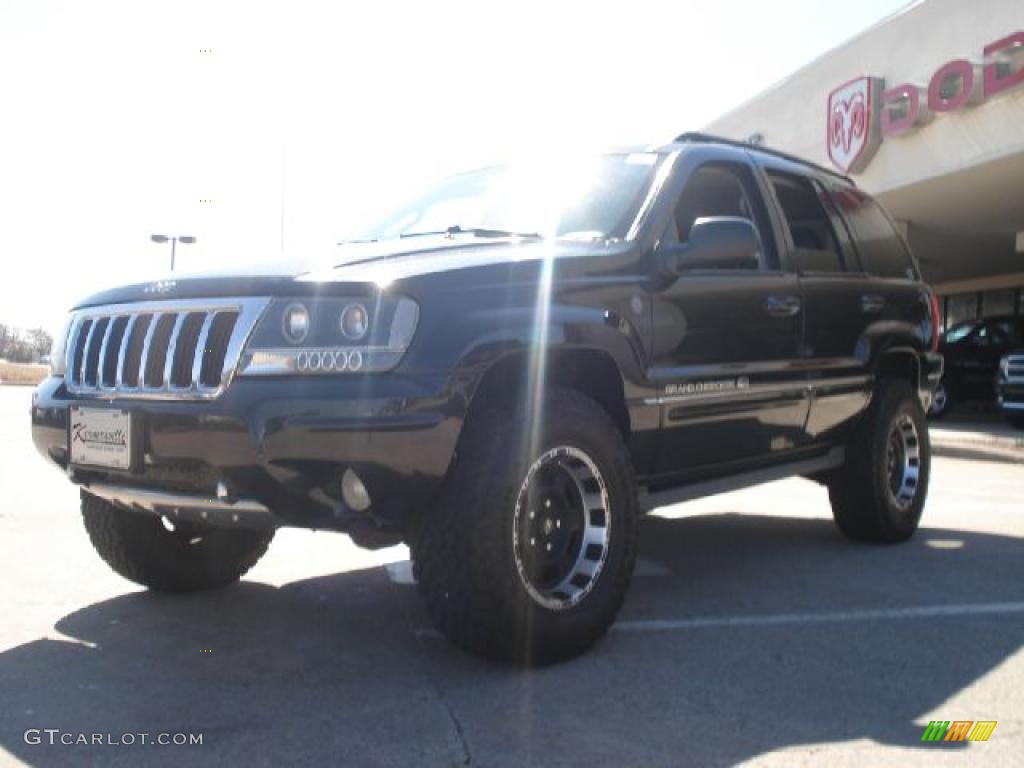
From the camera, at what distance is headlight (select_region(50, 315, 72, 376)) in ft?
11.8

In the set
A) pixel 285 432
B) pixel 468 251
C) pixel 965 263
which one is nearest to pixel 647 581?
pixel 468 251

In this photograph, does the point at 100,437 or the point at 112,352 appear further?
the point at 112,352

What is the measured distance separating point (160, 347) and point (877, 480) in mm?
3639

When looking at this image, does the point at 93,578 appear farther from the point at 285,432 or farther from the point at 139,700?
the point at 285,432

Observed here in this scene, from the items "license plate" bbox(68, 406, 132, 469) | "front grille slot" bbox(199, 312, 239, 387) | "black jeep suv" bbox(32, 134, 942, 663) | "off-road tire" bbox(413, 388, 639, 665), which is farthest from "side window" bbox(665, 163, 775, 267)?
"license plate" bbox(68, 406, 132, 469)

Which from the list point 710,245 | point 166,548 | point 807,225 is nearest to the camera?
A: point 710,245

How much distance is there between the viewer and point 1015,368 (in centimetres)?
1518

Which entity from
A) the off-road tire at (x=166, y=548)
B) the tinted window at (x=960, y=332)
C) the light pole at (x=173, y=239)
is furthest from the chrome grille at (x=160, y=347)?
the light pole at (x=173, y=239)

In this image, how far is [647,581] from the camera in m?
4.45

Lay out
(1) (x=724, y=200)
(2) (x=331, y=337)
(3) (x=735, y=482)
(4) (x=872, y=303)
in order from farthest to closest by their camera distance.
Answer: (4) (x=872, y=303), (1) (x=724, y=200), (3) (x=735, y=482), (2) (x=331, y=337)

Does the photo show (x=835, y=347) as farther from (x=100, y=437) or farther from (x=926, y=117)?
(x=926, y=117)

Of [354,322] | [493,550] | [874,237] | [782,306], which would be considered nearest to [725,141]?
[782,306]

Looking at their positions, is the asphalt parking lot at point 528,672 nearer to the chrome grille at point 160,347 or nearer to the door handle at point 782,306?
the chrome grille at point 160,347

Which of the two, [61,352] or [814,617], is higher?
[61,352]
